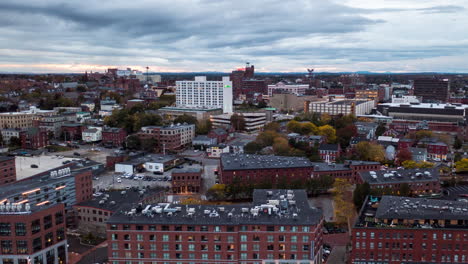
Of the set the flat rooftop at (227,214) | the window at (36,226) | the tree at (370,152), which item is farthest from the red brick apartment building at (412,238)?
the tree at (370,152)

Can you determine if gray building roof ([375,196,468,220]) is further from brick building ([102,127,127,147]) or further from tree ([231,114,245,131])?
tree ([231,114,245,131])

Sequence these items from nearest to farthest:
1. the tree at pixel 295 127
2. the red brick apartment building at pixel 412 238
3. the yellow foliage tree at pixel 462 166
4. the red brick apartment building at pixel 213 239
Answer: the red brick apartment building at pixel 213 239, the red brick apartment building at pixel 412 238, the yellow foliage tree at pixel 462 166, the tree at pixel 295 127

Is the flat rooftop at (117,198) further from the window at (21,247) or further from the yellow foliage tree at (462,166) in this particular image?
the yellow foliage tree at (462,166)

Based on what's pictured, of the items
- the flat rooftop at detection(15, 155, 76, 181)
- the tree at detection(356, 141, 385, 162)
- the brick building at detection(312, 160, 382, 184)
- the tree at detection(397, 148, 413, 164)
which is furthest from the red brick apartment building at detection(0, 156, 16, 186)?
the tree at detection(397, 148, 413, 164)

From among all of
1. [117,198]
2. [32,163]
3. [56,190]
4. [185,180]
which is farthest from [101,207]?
[32,163]

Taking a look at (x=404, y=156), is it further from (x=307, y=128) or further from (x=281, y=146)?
(x=307, y=128)

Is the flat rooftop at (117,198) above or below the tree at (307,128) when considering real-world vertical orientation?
below

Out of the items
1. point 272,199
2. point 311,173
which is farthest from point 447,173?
point 272,199
